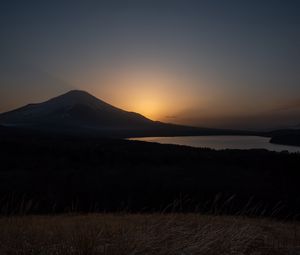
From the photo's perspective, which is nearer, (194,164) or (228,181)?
(228,181)

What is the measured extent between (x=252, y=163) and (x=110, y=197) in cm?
2531

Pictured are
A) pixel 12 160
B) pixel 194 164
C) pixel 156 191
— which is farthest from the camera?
pixel 194 164

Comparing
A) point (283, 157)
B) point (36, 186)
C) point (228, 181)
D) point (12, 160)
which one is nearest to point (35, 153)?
point (12, 160)

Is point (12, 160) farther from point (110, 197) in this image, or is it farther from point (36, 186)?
point (110, 197)

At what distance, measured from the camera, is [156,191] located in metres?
25.4

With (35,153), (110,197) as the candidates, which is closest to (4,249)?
(110,197)

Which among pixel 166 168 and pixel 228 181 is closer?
pixel 228 181

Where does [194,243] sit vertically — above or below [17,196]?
above

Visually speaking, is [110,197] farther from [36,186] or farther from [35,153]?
[35,153]

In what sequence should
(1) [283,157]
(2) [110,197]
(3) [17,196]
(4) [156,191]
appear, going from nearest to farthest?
(3) [17,196]
(2) [110,197]
(4) [156,191]
(1) [283,157]

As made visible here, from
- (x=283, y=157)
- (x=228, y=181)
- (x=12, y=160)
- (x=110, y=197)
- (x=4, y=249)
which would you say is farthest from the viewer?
(x=283, y=157)

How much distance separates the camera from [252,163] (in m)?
41.1

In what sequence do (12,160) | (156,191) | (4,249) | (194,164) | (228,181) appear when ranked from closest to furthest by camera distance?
(4,249)
(156,191)
(228,181)
(12,160)
(194,164)

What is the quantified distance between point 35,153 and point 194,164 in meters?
23.3
